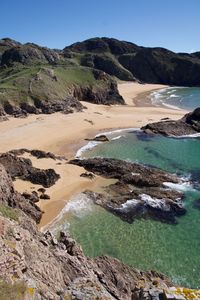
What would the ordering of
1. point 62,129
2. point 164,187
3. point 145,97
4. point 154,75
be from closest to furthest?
1. point 164,187
2. point 62,129
3. point 145,97
4. point 154,75

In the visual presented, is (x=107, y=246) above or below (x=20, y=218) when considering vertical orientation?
below

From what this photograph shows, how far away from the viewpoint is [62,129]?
214 ft

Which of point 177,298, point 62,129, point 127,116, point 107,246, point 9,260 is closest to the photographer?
point 177,298

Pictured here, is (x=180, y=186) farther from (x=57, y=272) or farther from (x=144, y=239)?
(x=57, y=272)

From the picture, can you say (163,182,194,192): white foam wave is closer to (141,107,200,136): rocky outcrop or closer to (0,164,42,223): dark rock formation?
(0,164,42,223): dark rock formation

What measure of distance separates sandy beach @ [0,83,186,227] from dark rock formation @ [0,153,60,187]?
0.80 metres

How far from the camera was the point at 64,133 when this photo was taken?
2483 inches

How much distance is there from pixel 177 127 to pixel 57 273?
5411 centimetres

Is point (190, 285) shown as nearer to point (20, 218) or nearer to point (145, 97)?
point (20, 218)

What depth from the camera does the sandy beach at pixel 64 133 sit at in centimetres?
3844

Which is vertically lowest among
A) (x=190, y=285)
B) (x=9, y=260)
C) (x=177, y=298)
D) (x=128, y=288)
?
(x=190, y=285)

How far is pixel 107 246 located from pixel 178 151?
95.8 ft

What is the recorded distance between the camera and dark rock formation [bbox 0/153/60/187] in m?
39.5

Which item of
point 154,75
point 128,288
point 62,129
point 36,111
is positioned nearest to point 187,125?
point 62,129
